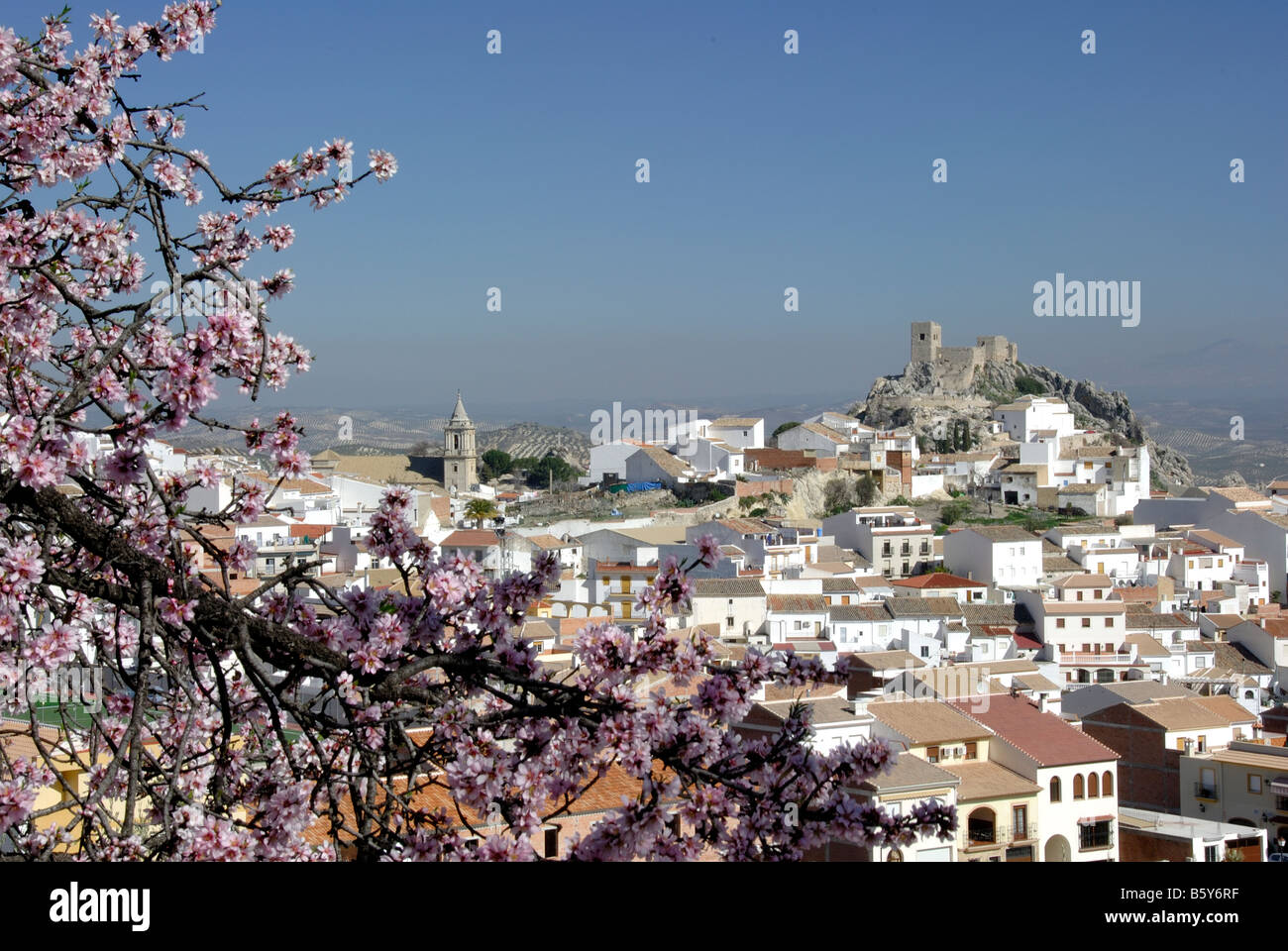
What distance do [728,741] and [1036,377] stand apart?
7382 cm

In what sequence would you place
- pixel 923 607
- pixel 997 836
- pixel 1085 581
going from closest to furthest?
pixel 997 836, pixel 923 607, pixel 1085 581

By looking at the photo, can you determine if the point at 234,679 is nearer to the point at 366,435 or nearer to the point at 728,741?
the point at 728,741

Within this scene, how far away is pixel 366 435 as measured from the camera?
89.9 meters

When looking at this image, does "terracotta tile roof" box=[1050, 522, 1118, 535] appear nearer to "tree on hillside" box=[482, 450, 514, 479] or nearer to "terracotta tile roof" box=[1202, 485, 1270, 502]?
"terracotta tile roof" box=[1202, 485, 1270, 502]

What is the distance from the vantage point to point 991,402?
67.5 m

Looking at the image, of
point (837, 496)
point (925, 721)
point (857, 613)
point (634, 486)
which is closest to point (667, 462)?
point (634, 486)

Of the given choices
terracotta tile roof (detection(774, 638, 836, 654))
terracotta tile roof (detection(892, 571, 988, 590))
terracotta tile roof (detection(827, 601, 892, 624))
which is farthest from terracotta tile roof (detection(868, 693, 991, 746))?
terracotta tile roof (detection(892, 571, 988, 590))

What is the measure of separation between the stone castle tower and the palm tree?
10.5 meters

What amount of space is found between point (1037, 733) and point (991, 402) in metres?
52.8

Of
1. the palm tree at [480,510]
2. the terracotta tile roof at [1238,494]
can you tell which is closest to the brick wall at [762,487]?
the palm tree at [480,510]

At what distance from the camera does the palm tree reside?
45531 millimetres

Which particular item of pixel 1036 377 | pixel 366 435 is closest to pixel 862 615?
pixel 1036 377

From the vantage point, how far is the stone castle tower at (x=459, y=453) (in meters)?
60.6

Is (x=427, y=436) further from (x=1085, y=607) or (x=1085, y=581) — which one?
(x=1085, y=607)
